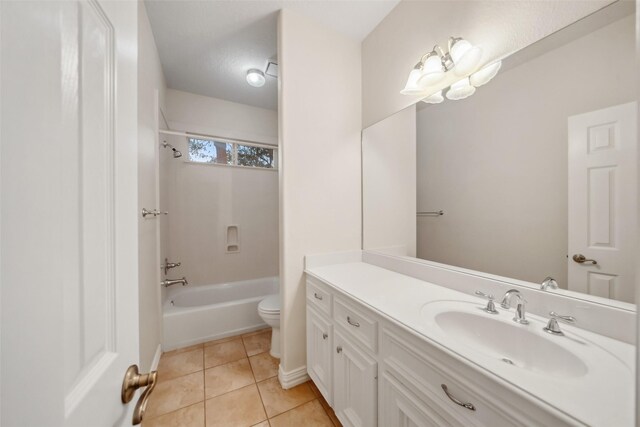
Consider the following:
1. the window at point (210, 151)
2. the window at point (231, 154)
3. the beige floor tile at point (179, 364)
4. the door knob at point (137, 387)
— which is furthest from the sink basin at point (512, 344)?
the window at point (210, 151)

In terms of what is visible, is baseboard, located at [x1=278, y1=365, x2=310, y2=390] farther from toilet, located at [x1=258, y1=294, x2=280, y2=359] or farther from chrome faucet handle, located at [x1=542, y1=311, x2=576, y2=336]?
chrome faucet handle, located at [x1=542, y1=311, x2=576, y2=336]

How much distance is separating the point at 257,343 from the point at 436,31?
266 centimetres

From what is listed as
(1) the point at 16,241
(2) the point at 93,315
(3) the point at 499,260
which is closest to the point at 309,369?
(3) the point at 499,260

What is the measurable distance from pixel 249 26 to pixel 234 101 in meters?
1.23

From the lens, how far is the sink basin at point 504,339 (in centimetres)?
68

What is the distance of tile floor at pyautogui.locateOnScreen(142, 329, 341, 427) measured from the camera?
4.21ft

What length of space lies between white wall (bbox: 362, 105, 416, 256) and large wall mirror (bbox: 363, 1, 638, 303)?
65 millimetres

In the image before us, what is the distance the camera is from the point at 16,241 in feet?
0.73

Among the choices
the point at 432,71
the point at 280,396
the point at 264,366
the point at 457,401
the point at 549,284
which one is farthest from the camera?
the point at 264,366

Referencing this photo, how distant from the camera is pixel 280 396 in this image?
1445 mm

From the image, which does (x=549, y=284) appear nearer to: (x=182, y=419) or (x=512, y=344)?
(x=512, y=344)

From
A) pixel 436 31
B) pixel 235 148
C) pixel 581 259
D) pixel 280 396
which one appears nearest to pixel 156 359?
pixel 280 396

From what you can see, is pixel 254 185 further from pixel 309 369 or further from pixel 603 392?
pixel 603 392

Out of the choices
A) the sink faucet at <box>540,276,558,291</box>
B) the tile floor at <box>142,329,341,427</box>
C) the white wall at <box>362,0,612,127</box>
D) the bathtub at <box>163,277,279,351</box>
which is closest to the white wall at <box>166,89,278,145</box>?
the white wall at <box>362,0,612,127</box>
